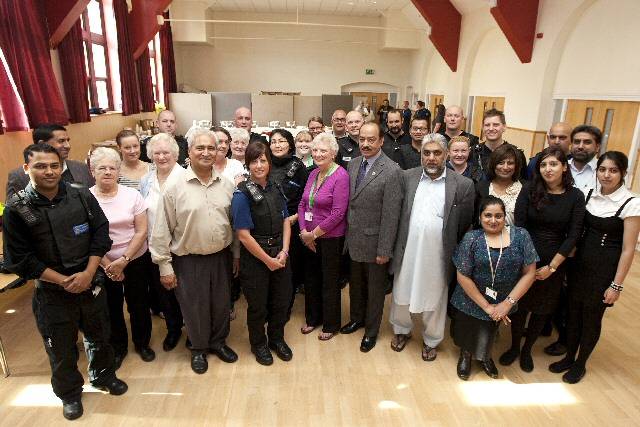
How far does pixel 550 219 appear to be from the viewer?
2.45 m

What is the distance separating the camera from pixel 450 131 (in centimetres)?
393

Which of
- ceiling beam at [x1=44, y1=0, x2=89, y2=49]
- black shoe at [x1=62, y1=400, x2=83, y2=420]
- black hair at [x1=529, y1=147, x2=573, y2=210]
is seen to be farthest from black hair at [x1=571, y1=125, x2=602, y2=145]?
ceiling beam at [x1=44, y1=0, x2=89, y2=49]

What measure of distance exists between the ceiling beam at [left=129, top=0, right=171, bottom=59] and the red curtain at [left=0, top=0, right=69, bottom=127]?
4.08m

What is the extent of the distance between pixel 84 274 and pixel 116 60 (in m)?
8.35

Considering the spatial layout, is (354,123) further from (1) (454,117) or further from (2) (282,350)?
(2) (282,350)

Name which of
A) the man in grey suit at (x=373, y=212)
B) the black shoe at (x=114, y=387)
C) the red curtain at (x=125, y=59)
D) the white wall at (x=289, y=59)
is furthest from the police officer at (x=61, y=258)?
the white wall at (x=289, y=59)

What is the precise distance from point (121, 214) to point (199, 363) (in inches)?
46.3

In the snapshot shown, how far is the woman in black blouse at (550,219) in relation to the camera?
2.43 metres

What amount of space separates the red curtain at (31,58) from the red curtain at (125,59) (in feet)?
10.9

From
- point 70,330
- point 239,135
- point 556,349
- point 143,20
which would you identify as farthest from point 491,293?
point 143,20

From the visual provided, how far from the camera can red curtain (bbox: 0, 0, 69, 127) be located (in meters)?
4.43

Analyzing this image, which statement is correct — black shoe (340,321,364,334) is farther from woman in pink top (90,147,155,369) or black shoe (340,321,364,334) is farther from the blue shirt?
woman in pink top (90,147,155,369)

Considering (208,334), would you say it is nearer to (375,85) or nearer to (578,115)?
(578,115)

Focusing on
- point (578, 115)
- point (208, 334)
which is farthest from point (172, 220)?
point (578, 115)
